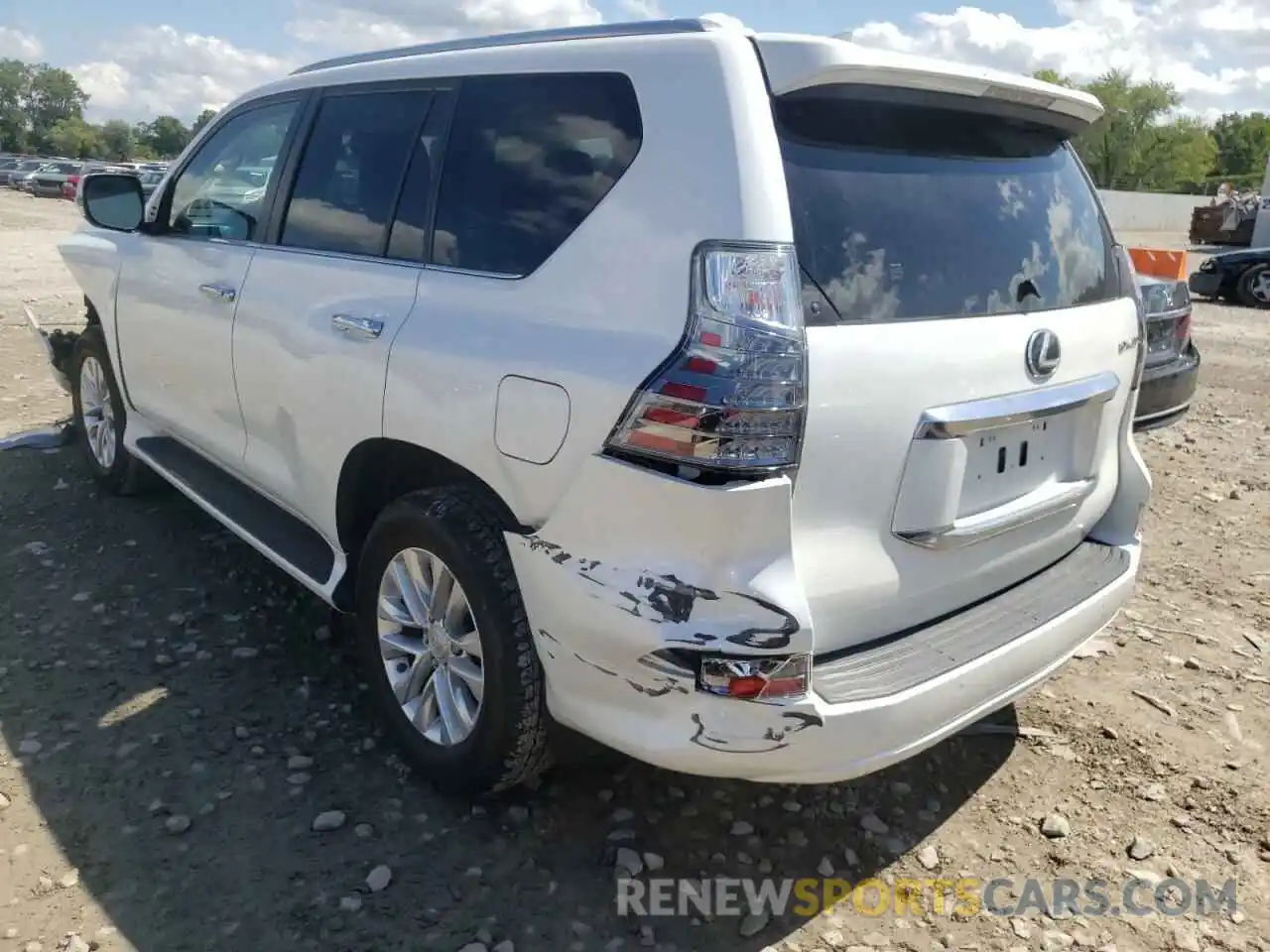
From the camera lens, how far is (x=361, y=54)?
11.9 ft

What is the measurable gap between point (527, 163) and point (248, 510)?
6.21 ft

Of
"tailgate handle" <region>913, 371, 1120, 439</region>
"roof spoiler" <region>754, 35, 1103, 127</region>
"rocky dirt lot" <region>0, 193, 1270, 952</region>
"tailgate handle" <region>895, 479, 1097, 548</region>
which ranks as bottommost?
"rocky dirt lot" <region>0, 193, 1270, 952</region>

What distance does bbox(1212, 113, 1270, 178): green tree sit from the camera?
9031 cm

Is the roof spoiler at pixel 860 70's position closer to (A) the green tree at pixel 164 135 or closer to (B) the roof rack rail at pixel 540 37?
(B) the roof rack rail at pixel 540 37

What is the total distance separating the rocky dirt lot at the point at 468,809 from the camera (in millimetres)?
2541

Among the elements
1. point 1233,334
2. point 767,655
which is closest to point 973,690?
point 767,655

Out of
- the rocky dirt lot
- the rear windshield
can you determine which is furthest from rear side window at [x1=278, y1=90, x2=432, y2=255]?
the rocky dirt lot

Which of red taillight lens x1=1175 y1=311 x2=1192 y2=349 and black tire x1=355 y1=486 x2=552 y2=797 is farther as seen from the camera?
red taillight lens x1=1175 y1=311 x2=1192 y2=349

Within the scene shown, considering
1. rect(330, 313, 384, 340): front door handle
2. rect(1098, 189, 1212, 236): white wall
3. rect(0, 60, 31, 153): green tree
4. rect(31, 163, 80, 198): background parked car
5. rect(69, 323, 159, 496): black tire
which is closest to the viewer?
rect(330, 313, 384, 340): front door handle

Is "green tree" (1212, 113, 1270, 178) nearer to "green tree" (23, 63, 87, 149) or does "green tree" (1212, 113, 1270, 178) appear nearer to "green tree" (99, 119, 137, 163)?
"green tree" (99, 119, 137, 163)

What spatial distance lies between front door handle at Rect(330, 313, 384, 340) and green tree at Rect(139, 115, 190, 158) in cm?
9206

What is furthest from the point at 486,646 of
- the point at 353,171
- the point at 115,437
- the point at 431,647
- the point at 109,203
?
the point at 115,437

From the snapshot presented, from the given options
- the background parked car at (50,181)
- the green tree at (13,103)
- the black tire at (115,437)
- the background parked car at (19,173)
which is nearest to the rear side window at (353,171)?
the black tire at (115,437)

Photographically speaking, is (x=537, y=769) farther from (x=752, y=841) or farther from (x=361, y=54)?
(x=361, y=54)
